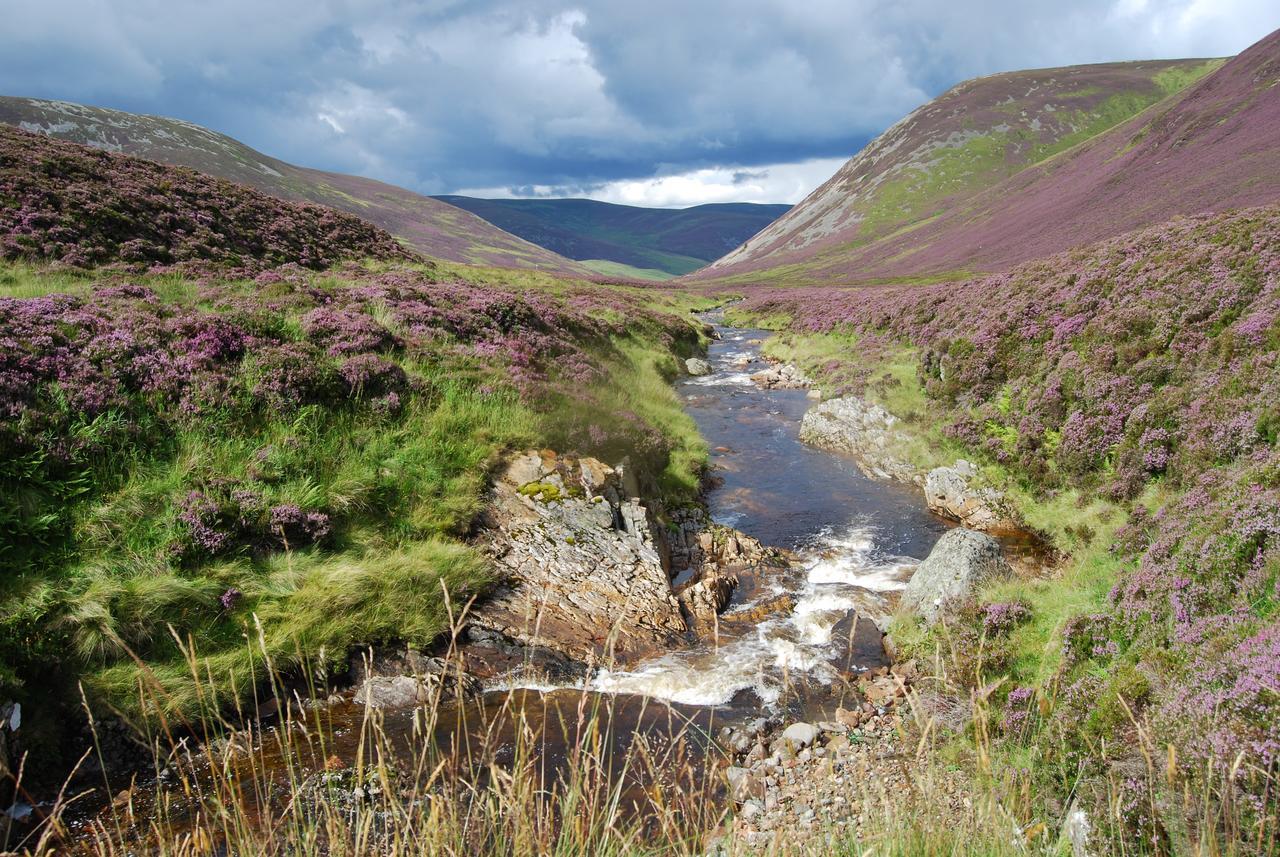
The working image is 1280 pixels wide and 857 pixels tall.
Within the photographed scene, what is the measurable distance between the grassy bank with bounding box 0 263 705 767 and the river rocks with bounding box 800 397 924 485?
250 inches

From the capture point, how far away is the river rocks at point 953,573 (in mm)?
10310

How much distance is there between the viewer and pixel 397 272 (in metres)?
25.0

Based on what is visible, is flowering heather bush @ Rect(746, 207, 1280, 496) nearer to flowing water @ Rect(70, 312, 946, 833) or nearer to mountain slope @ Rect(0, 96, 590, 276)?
flowing water @ Rect(70, 312, 946, 833)

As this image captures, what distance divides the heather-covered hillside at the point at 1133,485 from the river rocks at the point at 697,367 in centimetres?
964

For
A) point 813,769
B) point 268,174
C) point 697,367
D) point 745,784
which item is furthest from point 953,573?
point 268,174

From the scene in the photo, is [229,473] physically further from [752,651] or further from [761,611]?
[761,611]

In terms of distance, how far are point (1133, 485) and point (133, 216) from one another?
91.2ft

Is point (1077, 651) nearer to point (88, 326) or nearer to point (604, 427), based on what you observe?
point (604, 427)

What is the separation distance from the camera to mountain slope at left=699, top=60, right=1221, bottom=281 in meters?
129

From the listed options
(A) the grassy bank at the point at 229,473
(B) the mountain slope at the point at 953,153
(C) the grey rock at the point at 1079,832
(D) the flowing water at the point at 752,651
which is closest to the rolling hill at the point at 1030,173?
(B) the mountain slope at the point at 953,153

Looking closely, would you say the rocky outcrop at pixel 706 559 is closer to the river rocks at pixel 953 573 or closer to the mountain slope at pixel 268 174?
the river rocks at pixel 953 573

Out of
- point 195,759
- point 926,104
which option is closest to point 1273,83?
point 195,759

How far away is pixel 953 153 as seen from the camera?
484 feet

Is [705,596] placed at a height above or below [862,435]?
below
